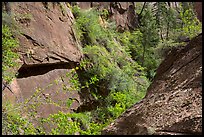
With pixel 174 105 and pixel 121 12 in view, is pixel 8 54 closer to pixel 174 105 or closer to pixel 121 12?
pixel 174 105

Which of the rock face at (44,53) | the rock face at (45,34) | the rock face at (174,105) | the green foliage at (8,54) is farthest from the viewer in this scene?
the rock face at (45,34)

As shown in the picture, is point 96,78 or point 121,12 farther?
point 121,12

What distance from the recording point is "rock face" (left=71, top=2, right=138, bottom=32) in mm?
16833

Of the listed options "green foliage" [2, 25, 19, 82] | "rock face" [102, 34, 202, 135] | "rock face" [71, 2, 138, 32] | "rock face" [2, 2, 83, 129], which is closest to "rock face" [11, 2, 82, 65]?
"rock face" [2, 2, 83, 129]

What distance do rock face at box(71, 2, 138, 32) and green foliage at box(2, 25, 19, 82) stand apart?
313 inches

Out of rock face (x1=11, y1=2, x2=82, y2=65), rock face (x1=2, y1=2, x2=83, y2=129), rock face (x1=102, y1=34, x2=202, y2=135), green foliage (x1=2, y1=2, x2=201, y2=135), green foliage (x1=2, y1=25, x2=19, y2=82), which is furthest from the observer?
rock face (x1=11, y1=2, x2=82, y2=65)

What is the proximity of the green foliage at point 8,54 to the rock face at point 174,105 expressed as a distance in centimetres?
330

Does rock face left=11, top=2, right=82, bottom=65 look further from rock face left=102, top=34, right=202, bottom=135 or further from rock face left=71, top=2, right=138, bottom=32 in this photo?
rock face left=71, top=2, right=138, bottom=32

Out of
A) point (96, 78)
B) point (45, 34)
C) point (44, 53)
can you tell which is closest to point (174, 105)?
point (96, 78)

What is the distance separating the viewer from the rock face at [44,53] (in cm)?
737

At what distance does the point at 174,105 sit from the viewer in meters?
3.43

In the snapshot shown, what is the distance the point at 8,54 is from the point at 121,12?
1366 cm

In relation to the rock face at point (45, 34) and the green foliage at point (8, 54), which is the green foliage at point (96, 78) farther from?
the rock face at point (45, 34)

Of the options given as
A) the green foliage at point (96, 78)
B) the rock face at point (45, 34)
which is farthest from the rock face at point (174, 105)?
the rock face at point (45, 34)
